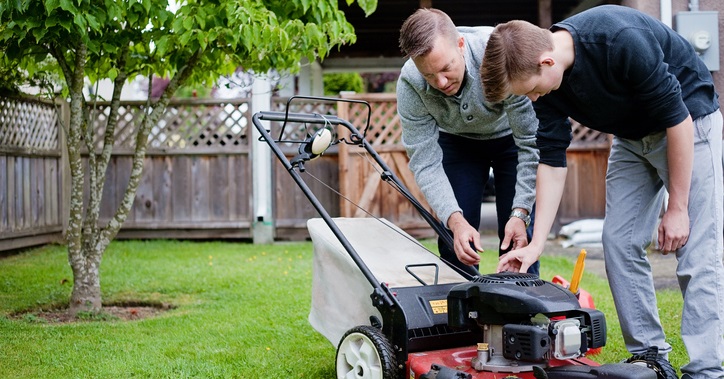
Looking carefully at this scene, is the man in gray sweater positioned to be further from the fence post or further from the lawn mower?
the fence post

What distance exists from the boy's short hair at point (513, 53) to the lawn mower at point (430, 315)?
590mm

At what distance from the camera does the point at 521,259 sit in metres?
2.77

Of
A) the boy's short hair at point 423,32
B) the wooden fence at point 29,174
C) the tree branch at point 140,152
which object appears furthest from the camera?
the wooden fence at point 29,174

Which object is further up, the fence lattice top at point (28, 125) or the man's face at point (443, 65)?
the fence lattice top at point (28, 125)

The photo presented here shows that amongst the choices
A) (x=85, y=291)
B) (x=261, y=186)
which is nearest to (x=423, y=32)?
(x=85, y=291)

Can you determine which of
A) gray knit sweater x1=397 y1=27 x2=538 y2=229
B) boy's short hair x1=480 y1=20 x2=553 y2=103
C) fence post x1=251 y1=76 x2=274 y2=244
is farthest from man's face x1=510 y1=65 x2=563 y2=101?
fence post x1=251 y1=76 x2=274 y2=244

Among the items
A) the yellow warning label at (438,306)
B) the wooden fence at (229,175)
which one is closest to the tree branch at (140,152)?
the yellow warning label at (438,306)

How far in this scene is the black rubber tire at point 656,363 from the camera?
8.76 ft

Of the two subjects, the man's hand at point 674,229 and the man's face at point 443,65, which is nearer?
the man's hand at point 674,229

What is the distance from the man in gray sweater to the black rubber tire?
0.55 m

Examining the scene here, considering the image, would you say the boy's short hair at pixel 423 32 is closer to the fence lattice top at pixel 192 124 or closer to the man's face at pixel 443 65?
the man's face at pixel 443 65

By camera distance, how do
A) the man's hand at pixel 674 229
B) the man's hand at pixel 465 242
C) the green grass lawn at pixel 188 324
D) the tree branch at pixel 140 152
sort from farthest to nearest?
the tree branch at pixel 140 152
the green grass lawn at pixel 188 324
the man's hand at pixel 465 242
the man's hand at pixel 674 229

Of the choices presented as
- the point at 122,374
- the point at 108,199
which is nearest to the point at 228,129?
the point at 108,199

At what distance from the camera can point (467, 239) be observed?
2.88 metres
